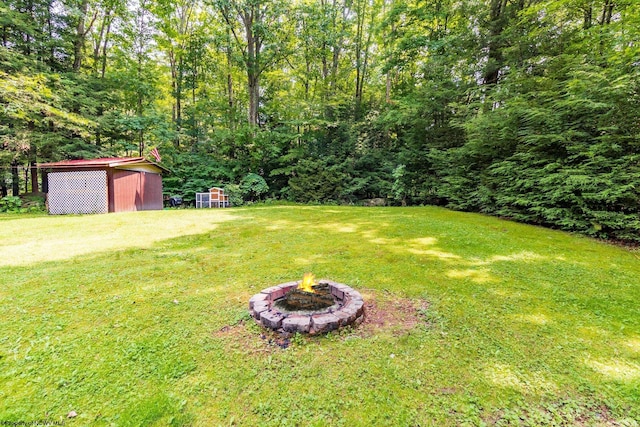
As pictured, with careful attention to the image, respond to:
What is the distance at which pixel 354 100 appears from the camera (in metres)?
14.2

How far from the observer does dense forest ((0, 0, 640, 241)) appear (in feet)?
18.3

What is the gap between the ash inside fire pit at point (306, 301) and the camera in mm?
2498

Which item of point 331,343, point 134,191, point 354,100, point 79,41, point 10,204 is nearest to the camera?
point 331,343

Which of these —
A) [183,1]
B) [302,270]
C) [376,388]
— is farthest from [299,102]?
[376,388]

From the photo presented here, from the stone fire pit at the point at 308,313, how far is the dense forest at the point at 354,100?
5.38 m

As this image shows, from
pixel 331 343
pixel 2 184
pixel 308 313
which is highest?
pixel 2 184

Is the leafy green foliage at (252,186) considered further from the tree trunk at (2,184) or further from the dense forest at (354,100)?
the tree trunk at (2,184)

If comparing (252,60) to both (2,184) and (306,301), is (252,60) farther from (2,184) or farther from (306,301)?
(306,301)

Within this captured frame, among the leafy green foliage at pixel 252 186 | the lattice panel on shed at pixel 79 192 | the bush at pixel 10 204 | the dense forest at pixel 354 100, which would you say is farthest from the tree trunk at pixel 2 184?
the leafy green foliage at pixel 252 186

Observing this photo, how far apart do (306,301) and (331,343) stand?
485 millimetres

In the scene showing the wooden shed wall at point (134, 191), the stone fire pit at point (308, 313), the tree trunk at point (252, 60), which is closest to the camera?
the stone fire pit at point (308, 313)

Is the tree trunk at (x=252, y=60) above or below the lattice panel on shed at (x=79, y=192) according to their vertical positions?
above

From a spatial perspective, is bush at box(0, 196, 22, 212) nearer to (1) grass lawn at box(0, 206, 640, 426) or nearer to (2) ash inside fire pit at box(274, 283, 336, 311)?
(1) grass lawn at box(0, 206, 640, 426)

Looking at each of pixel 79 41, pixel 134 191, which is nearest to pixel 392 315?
pixel 134 191
